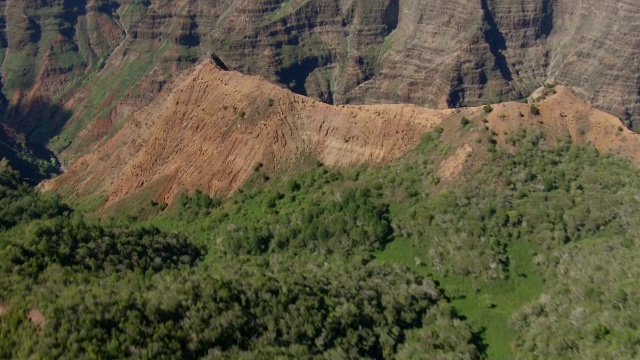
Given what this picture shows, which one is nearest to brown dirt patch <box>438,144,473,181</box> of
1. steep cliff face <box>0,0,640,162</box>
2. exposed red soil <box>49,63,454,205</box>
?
exposed red soil <box>49,63,454,205</box>

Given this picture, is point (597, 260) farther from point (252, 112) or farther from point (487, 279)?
point (252, 112)

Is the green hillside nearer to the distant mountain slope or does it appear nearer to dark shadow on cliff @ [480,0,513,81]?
the distant mountain slope

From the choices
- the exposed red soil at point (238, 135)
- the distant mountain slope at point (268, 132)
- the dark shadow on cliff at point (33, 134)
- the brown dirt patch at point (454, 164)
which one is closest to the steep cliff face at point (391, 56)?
the dark shadow on cliff at point (33, 134)

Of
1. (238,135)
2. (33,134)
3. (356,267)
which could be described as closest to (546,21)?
(238,135)

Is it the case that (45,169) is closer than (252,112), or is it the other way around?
(252,112)

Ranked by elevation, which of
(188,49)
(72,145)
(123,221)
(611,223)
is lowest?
(72,145)

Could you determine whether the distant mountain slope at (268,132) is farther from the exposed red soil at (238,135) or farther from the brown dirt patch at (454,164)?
the brown dirt patch at (454,164)

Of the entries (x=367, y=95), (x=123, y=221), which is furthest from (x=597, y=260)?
(x=367, y=95)

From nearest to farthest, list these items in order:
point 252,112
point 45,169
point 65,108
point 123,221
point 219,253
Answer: point 219,253 → point 123,221 → point 252,112 → point 45,169 → point 65,108
